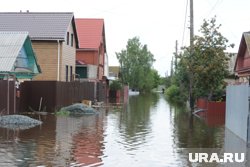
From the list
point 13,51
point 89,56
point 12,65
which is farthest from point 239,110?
point 89,56

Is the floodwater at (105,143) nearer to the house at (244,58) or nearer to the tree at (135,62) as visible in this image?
the house at (244,58)

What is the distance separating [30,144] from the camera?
46.4ft

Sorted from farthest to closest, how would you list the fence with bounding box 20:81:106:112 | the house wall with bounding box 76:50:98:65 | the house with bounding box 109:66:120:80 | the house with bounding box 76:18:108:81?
the house with bounding box 109:66:120:80 < the house wall with bounding box 76:50:98:65 < the house with bounding box 76:18:108:81 < the fence with bounding box 20:81:106:112

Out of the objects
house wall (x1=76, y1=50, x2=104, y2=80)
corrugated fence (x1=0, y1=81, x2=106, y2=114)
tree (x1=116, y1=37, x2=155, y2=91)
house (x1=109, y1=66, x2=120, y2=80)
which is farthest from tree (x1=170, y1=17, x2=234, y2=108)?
tree (x1=116, y1=37, x2=155, y2=91)

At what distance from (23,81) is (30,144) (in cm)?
1328

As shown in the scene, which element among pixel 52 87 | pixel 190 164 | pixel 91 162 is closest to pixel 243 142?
pixel 190 164

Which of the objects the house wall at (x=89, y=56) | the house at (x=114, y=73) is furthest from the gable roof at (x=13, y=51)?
the house at (x=114, y=73)

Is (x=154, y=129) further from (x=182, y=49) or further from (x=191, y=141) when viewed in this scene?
(x=182, y=49)

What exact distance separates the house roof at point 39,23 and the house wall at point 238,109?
16.4 meters

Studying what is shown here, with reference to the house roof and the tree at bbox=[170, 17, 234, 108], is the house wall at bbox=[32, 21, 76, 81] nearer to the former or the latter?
the house roof

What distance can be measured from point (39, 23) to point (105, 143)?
21.5m

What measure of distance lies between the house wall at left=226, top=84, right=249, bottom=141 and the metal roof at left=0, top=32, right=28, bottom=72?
10.5 metres

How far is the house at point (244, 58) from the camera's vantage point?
31.8 meters

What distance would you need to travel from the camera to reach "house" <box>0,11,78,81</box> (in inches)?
1321
